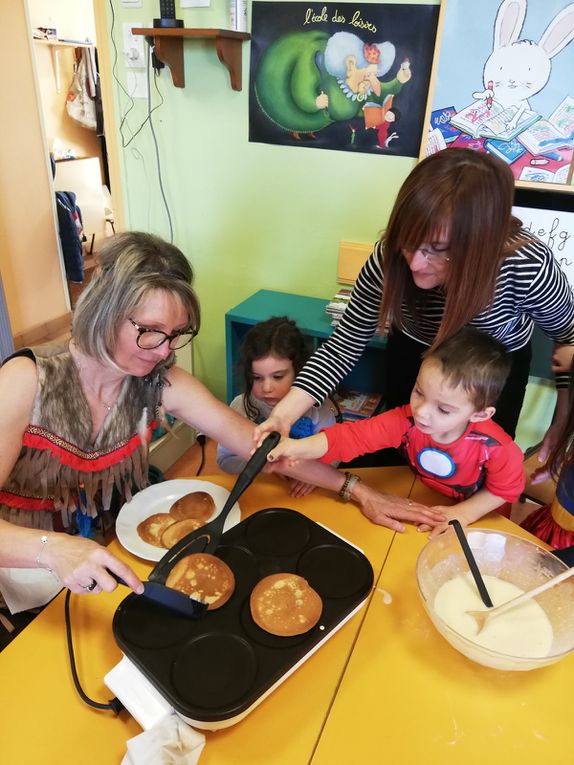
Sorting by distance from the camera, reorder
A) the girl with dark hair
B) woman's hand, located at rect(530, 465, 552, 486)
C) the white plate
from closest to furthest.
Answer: the white plate → woman's hand, located at rect(530, 465, 552, 486) → the girl with dark hair

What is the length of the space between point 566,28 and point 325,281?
1229 millimetres

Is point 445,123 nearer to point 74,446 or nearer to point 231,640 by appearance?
point 74,446

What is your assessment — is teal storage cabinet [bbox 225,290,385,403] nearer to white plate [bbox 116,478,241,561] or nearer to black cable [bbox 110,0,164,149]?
black cable [bbox 110,0,164,149]

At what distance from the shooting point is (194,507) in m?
1.18

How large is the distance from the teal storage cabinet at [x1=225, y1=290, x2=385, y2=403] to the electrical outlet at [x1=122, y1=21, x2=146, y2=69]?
1.11 metres

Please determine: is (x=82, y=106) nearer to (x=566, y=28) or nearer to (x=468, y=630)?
(x=566, y=28)

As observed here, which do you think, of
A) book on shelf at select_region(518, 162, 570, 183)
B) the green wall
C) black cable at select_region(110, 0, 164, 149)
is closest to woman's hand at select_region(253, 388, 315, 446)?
the green wall

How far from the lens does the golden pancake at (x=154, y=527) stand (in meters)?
1.08

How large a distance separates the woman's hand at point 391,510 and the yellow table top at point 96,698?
9.6 inches

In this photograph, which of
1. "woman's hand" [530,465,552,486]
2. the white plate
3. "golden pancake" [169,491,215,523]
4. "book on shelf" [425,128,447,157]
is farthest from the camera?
"book on shelf" [425,128,447,157]

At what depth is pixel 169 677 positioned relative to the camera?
774mm

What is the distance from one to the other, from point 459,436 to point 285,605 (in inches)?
22.4

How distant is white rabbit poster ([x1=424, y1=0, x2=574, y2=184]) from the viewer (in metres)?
1.82

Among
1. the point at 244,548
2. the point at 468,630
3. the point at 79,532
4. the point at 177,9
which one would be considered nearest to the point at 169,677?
the point at 244,548
